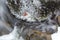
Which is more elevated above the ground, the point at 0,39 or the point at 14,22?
the point at 14,22

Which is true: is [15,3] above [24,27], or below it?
above

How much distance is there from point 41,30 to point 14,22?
221 millimetres

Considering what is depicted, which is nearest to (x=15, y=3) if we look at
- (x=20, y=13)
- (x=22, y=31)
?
(x=20, y=13)

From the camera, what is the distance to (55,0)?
92cm

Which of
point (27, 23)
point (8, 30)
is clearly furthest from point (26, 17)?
point (8, 30)

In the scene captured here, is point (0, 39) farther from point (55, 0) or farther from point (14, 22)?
point (55, 0)

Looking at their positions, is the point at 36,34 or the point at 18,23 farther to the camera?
the point at 18,23

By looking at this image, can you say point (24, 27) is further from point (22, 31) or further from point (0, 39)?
point (0, 39)

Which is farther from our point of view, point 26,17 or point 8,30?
point 8,30

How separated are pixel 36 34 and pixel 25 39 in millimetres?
89

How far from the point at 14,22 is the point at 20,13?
0.38 feet

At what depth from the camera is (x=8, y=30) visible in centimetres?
106

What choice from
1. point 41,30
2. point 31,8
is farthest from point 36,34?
point 31,8

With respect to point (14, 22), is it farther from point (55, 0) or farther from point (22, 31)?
point (55, 0)
